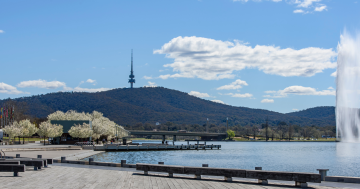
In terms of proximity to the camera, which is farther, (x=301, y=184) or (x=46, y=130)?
(x=46, y=130)

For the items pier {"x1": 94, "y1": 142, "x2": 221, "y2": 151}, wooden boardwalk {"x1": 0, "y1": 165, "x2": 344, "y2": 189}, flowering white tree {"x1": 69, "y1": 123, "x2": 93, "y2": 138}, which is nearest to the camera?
wooden boardwalk {"x1": 0, "y1": 165, "x2": 344, "y2": 189}

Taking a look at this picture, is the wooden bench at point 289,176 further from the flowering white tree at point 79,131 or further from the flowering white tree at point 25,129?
the flowering white tree at point 79,131

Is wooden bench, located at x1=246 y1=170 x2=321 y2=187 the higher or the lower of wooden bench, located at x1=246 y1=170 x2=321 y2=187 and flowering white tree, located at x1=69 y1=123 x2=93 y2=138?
the higher

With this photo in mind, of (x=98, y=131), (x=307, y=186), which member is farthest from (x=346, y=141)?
(x=307, y=186)

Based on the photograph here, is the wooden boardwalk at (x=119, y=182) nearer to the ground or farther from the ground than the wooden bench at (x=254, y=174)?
nearer to the ground

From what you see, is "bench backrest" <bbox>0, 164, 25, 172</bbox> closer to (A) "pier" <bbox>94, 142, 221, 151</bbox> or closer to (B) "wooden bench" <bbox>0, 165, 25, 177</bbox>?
(B) "wooden bench" <bbox>0, 165, 25, 177</bbox>

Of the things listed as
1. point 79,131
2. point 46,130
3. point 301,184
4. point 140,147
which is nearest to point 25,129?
point 46,130

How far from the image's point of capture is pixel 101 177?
18469 mm

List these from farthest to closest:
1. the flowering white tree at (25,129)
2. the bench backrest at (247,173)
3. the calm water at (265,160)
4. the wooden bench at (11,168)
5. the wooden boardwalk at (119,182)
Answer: the flowering white tree at (25,129)
the calm water at (265,160)
the wooden bench at (11,168)
the wooden boardwalk at (119,182)
the bench backrest at (247,173)

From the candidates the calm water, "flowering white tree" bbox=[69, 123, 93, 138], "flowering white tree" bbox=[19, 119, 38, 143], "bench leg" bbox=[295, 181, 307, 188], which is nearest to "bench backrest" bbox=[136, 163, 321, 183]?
"bench leg" bbox=[295, 181, 307, 188]

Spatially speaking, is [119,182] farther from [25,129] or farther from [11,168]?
[25,129]

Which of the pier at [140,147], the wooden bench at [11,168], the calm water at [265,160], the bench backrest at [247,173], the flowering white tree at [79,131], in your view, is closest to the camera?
the bench backrest at [247,173]

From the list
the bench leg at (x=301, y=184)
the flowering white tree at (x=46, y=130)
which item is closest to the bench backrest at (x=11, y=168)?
the bench leg at (x=301, y=184)

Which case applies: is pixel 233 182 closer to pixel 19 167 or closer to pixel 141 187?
pixel 141 187
